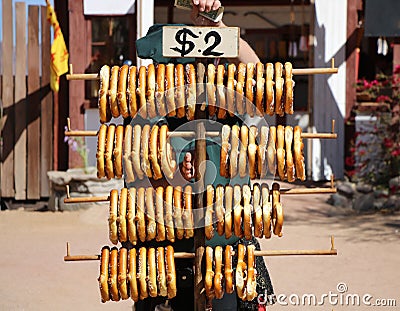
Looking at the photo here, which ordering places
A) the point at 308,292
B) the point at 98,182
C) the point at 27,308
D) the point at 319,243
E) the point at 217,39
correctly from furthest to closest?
1. the point at 98,182
2. the point at 319,243
3. the point at 308,292
4. the point at 27,308
5. the point at 217,39

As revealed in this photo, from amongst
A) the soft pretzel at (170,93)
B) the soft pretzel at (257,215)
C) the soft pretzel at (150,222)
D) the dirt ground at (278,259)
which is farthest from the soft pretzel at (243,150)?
the dirt ground at (278,259)

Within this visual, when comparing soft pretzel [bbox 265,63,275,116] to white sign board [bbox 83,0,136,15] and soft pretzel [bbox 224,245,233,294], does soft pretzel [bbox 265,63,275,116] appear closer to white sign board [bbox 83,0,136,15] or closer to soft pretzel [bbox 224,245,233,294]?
soft pretzel [bbox 224,245,233,294]

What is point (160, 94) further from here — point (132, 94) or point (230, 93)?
point (230, 93)

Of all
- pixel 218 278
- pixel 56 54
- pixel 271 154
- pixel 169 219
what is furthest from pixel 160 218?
pixel 56 54

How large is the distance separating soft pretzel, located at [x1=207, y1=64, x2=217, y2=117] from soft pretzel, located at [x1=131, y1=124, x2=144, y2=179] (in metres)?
0.34

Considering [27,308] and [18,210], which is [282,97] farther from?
[18,210]

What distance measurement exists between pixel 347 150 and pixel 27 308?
295 inches

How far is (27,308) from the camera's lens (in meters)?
6.04

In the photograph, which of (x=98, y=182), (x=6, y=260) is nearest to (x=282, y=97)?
(x=6, y=260)

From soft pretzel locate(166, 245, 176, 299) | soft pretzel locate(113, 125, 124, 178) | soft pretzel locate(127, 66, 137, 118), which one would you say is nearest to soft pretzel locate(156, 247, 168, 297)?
soft pretzel locate(166, 245, 176, 299)

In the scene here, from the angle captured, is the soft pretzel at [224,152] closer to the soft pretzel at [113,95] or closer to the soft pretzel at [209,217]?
the soft pretzel at [209,217]

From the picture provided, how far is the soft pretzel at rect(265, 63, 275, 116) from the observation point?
12.3 feet

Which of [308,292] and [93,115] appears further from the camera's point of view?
[93,115]

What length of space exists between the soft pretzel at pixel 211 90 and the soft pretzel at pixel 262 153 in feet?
0.82
